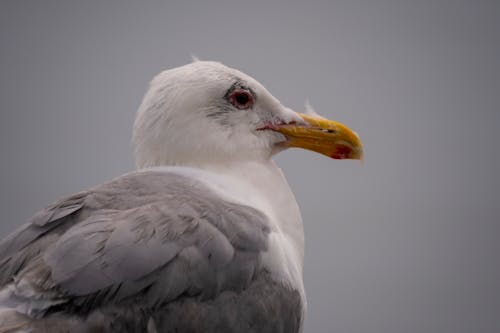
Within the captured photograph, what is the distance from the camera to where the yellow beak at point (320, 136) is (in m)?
1.92

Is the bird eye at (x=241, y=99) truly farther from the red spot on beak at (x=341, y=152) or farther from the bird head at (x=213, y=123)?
the red spot on beak at (x=341, y=152)

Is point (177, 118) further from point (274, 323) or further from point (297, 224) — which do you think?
point (274, 323)

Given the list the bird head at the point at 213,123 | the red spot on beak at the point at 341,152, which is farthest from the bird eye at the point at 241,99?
the red spot on beak at the point at 341,152

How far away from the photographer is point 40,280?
1.20m

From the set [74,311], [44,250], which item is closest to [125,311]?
[74,311]

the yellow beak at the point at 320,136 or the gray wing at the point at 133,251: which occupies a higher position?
the yellow beak at the point at 320,136

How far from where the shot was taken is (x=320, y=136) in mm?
1923

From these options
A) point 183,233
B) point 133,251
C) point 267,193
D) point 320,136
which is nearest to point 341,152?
point 320,136

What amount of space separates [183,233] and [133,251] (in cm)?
13

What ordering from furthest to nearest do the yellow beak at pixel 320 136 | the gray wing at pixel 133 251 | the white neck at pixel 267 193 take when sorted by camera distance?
1. the yellow beak at pixel 320 136
2. the white neck at pixel 267 193
3. the gray wing at pixel 133 251

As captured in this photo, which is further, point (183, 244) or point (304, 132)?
point (304, 132)

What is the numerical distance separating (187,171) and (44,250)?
503 millimetres

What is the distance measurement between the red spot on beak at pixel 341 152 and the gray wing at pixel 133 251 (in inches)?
21.1

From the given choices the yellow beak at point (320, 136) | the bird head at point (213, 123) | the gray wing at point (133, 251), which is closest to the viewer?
the gray wing at point (133, 251)
